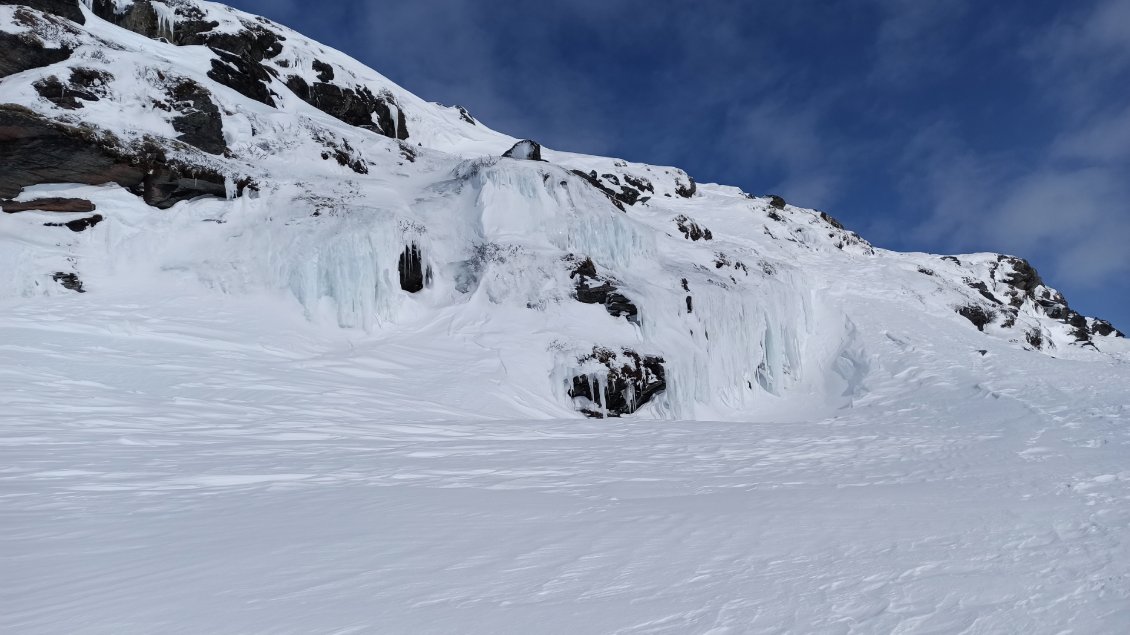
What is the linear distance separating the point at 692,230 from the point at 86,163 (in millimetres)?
25928

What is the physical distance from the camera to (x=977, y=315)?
31484 millimetres

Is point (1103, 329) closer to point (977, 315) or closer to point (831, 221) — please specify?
point (831, 221)

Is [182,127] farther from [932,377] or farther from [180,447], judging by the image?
[932,377]

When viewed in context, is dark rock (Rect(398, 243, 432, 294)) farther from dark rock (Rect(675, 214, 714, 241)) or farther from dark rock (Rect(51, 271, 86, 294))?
dark rock (Rect(675, 214, 714, 241))

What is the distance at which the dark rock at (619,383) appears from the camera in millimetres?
16406

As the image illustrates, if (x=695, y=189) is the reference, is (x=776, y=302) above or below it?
below

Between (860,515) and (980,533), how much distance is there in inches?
33.4

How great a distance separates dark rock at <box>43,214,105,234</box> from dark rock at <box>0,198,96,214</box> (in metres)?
0.30

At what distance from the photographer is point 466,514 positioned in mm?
5051

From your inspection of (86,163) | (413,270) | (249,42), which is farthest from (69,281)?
(249,42)

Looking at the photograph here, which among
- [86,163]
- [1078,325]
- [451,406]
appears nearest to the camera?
[451,406]

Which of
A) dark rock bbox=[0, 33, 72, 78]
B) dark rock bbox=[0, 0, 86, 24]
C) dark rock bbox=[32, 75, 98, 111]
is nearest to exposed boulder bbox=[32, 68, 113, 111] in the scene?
dark rock bbox=[32, 75, 98, 111]

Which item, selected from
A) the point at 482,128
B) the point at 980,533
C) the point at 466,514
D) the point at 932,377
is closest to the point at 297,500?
the point at 466,514

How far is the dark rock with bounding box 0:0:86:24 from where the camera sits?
21.2 m
